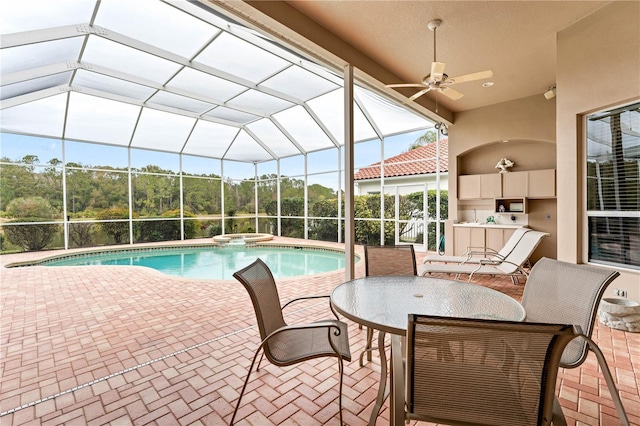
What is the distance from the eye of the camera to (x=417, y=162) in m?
9.34

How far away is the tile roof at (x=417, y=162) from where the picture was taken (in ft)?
29.0

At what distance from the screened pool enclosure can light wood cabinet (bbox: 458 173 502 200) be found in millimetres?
964

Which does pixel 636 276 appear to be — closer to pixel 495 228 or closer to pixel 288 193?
pixel 495 228

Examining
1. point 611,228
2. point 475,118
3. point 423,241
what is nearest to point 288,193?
point 423,241

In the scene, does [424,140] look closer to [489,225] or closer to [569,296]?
[489,225]

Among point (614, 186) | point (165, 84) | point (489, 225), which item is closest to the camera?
point (614, 186)

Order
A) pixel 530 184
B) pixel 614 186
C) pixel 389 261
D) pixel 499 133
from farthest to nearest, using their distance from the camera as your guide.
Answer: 1. pixel 499 133
2. pixel 530 184
3. pixel 614 186
4. pixel 389 261

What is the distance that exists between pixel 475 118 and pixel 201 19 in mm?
6313

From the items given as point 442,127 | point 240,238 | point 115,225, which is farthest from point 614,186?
point 115,225

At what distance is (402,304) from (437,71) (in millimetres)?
3039

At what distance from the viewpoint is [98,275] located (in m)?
5.88

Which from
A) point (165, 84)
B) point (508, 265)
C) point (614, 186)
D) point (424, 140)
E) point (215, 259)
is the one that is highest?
point (165, 84)

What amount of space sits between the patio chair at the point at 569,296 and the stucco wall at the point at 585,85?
2.22m

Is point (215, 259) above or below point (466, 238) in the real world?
below
